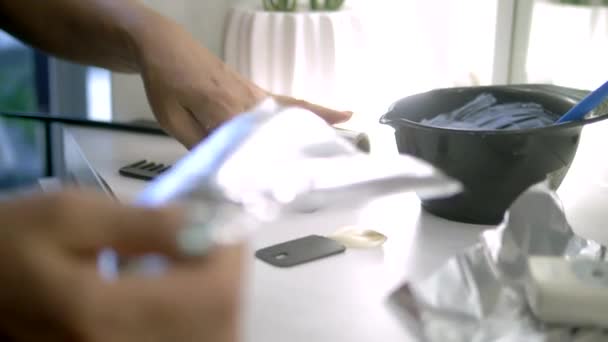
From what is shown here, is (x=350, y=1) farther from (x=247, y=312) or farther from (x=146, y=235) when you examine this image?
(x=146, y=235)

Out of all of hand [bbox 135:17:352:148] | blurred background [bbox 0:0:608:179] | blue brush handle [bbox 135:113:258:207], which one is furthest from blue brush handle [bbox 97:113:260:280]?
blurred background [bbox 0:0:608:179]

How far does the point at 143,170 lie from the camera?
0.75 metres

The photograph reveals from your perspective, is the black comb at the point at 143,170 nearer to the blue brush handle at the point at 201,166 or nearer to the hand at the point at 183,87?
the hand at the point at 183,87

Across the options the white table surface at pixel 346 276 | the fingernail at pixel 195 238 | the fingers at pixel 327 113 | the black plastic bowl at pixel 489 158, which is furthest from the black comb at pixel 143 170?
the fingernail at pixel 195 238

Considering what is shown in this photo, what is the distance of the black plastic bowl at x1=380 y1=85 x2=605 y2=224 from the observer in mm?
583

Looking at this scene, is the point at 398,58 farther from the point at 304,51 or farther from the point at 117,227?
the point at 117,227

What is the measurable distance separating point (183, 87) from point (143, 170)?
10 cm

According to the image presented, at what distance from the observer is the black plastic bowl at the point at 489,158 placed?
0.58 meters

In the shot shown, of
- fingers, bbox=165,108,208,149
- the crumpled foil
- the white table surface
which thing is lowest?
the white table surface

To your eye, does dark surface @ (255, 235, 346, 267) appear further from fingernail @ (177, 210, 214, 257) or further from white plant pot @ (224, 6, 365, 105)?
white plant pot @ (224, 6, 365, 105)

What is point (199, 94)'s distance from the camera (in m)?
0.69

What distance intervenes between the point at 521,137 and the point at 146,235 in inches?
14.6

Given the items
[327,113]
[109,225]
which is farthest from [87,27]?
[109,225]

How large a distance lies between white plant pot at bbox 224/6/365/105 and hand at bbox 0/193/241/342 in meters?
0.67
